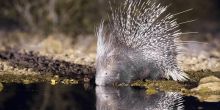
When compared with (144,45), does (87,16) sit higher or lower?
higher

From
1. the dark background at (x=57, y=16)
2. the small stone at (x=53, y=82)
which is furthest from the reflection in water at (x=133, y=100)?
the dark background at (x=57, y=16)

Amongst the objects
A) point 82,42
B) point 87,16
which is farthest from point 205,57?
point 87,16

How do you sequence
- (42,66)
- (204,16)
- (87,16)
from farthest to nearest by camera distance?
(204,16) → (87,16) → (42,66)

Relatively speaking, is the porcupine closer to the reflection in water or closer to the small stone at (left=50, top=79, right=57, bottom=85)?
the reflection in water

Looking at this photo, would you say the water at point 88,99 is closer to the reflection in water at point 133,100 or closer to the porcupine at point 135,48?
the reflection in water at point 133,100

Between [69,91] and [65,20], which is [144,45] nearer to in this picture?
[69,91]
